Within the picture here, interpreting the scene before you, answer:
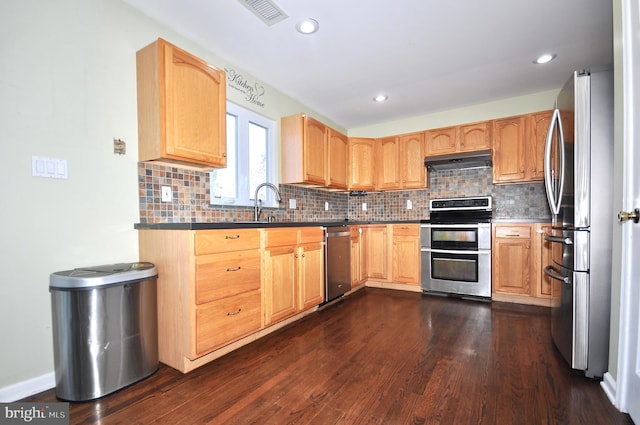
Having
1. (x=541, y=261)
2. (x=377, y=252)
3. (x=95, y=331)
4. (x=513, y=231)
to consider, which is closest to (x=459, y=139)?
(x=513, y=231)

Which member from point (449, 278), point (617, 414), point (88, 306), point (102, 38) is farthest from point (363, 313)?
point (102, 38)

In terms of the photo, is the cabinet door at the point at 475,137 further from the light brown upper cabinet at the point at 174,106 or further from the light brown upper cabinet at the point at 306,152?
the light brown upper cabinet at the point at 174,106

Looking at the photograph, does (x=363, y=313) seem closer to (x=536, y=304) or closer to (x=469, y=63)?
(x=536, y=304)

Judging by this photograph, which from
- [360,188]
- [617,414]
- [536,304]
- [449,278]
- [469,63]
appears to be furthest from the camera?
[360,188]

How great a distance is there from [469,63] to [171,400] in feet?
11.5

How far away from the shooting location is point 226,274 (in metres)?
1.92

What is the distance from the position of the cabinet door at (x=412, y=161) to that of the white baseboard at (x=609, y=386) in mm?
2685

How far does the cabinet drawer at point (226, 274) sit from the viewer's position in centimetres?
177

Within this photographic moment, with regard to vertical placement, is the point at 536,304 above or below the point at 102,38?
below

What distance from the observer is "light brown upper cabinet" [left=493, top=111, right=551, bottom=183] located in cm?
328

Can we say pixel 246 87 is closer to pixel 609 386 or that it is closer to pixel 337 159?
pixel 337 159

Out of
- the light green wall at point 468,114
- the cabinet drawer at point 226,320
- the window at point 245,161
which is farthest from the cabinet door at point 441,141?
the cabinet drawer at point 226,320

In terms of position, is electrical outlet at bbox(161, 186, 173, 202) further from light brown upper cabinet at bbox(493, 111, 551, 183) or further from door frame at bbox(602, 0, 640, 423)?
light brown upper cabinet at bbox(493, 111, 551, 183)

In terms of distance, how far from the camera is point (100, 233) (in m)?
1.80
